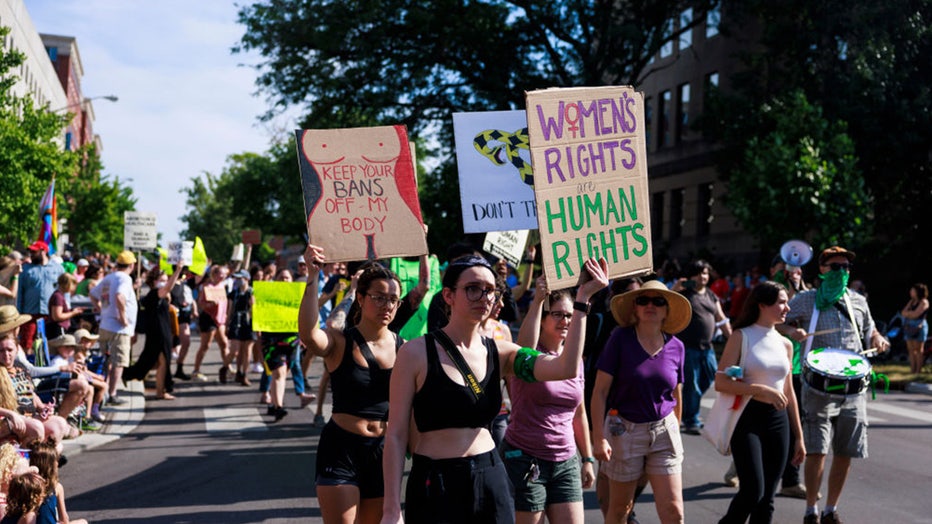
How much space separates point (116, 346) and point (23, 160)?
53.8 feet

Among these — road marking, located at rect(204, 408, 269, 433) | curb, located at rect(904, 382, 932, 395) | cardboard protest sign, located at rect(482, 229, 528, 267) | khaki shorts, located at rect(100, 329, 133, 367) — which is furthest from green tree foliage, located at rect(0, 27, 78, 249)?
curb, located at rect(904, 382, 932, 395)

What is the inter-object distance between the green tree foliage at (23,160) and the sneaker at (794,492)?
71.4 ft

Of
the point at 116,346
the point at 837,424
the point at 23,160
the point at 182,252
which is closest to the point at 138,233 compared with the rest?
the point at 182,252

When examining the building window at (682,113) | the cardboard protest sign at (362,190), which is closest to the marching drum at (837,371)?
the cardboard protest sign at (362,190)

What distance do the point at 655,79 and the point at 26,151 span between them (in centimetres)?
2332

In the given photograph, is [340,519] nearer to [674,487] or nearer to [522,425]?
[522,425]

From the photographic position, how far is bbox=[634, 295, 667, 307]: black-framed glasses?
6.32m

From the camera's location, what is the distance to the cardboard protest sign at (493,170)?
711 centimetres

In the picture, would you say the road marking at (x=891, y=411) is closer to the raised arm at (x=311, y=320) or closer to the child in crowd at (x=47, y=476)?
the child in crowd at (x=47, y=476)

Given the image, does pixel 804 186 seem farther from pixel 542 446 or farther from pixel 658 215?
pixel 542 446

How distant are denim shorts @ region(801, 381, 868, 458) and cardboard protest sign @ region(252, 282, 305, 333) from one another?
261 inches

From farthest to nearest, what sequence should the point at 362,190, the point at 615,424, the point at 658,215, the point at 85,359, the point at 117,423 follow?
the point at 658,215
the point at 117,423
the point at 85,359
the point at 615,424
the point at 362,190

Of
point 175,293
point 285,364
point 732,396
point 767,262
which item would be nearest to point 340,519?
point 732,396

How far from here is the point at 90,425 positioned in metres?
12.4
